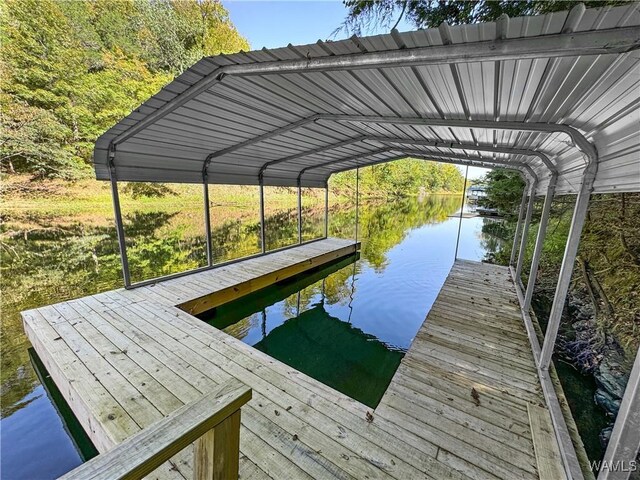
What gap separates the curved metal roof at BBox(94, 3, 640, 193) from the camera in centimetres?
140

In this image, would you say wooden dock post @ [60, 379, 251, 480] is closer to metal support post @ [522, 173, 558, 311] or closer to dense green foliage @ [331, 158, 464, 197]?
metal support post @ [522, 173, 558, 311]

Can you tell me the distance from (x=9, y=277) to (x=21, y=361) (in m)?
3.73

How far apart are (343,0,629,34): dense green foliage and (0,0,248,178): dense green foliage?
15.4 m

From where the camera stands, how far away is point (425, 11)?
388 cm

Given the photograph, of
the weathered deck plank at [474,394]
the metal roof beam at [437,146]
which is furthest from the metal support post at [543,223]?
the weathered deck plank at [474,394]

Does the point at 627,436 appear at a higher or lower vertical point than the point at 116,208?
lower

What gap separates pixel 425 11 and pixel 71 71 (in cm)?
1714

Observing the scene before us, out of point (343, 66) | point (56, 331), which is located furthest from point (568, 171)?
point (56, 331)

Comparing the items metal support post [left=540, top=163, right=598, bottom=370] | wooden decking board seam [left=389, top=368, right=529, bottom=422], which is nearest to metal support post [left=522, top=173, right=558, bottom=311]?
metal support post [left=540, top=163, right=598, bottom=370]

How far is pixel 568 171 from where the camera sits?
9.73ft

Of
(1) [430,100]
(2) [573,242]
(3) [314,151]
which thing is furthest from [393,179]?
(2) [573,242]

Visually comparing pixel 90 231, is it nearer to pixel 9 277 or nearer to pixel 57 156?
pixel 9 277

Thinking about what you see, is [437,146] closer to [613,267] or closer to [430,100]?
[430,100]

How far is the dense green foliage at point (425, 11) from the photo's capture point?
11.4ft
